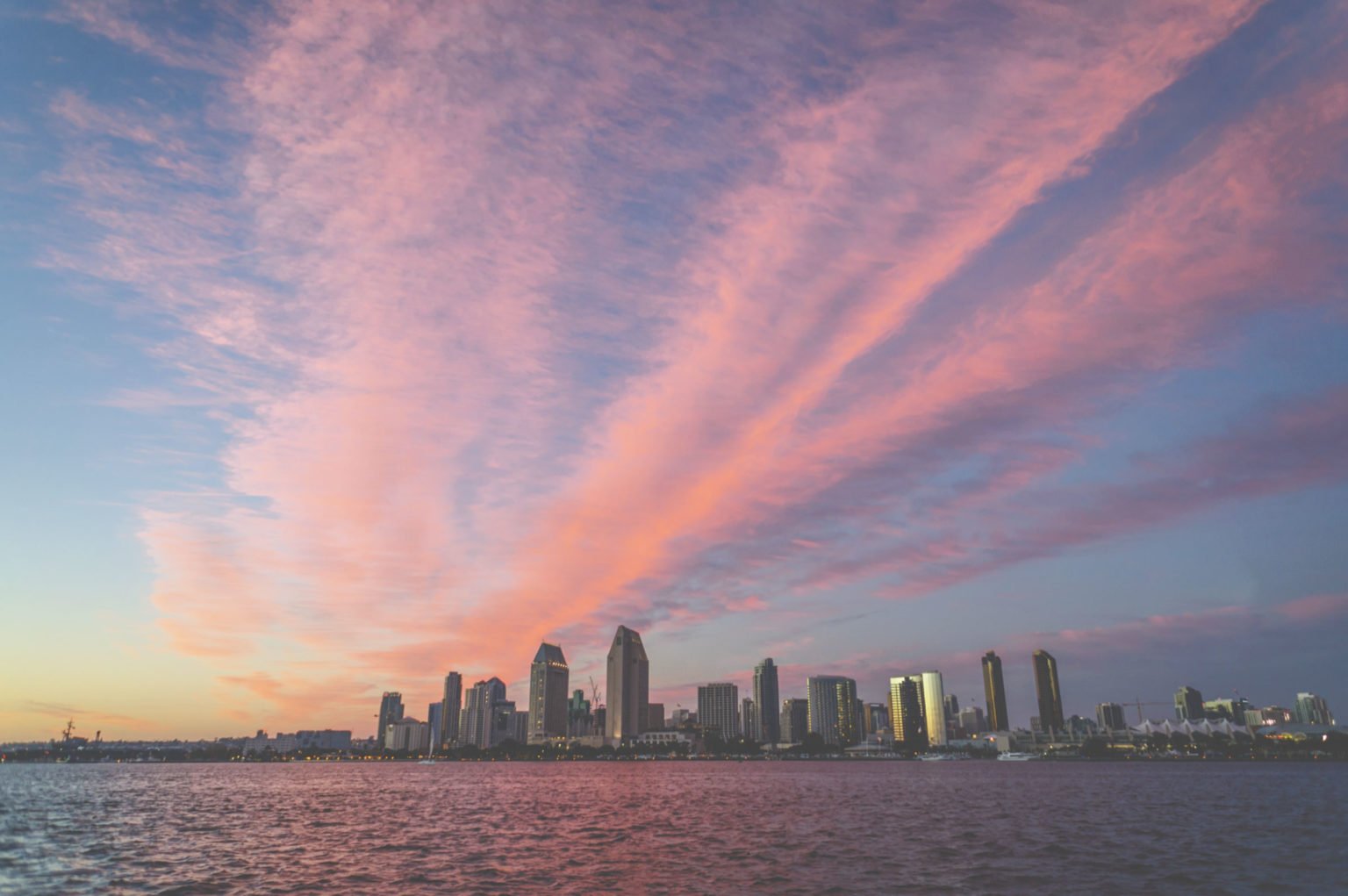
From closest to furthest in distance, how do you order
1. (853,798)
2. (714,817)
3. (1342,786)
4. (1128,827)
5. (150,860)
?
(150,860)
(1128,827)
(714,817)
(853,798)
(1342,786)

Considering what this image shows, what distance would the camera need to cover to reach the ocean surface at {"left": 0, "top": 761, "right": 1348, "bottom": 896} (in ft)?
151

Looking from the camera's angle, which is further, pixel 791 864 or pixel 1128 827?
pixel 1128 827

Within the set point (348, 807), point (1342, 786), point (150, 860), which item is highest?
point (150, 860)

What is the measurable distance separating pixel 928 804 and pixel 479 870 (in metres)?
84.0

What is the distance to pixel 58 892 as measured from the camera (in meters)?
43.8

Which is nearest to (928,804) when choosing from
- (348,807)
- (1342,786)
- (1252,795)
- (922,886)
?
(1252,795)

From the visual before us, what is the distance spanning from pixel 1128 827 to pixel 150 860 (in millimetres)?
89142

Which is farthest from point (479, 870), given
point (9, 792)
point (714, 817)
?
point (9, 792)

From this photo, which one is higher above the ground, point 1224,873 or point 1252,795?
point 1224,873

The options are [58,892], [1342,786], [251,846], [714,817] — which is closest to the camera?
[58,892]

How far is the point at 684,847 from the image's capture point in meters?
61.7

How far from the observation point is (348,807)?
113m

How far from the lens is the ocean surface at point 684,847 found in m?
46.1

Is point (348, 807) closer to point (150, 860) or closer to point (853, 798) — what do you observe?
point (150, 860)
